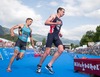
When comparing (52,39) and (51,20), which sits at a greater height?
(51,20)

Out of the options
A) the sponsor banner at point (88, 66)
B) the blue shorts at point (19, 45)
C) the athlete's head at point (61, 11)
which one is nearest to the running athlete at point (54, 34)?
the athlete's head at point (61, 11)

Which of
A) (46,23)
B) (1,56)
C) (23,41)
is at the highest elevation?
(46,23)

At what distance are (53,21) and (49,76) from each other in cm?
188

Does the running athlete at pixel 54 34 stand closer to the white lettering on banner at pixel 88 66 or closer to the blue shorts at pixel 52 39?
the blue shorts at pixel 52 39

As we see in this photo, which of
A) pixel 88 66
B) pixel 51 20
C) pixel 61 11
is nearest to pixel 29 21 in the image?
pixel 51 20

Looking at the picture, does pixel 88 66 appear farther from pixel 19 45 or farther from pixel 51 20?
pixel 19 45

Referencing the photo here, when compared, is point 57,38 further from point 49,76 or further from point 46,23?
point 49,76

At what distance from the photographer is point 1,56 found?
15.5m

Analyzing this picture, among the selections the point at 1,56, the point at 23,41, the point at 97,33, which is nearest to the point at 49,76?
the point at 23,41

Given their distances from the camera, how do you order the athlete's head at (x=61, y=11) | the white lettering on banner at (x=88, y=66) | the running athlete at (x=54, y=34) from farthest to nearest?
the athlete's head at (x=61, y=11) → the running athlete at (x=54, y=34) → the white lettering on banner at (x=88, y=66)

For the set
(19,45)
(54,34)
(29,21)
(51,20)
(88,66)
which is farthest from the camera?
(19,45)

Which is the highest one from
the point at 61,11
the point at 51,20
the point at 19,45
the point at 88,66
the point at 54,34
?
the point at 61,11

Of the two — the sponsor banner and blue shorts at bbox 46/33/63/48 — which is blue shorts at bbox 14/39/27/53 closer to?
blue shorts at bbox 46/33/63/48

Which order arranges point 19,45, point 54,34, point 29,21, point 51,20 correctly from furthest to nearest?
point 19,45 → point 29,21 → point 54,34 → point 51,20
